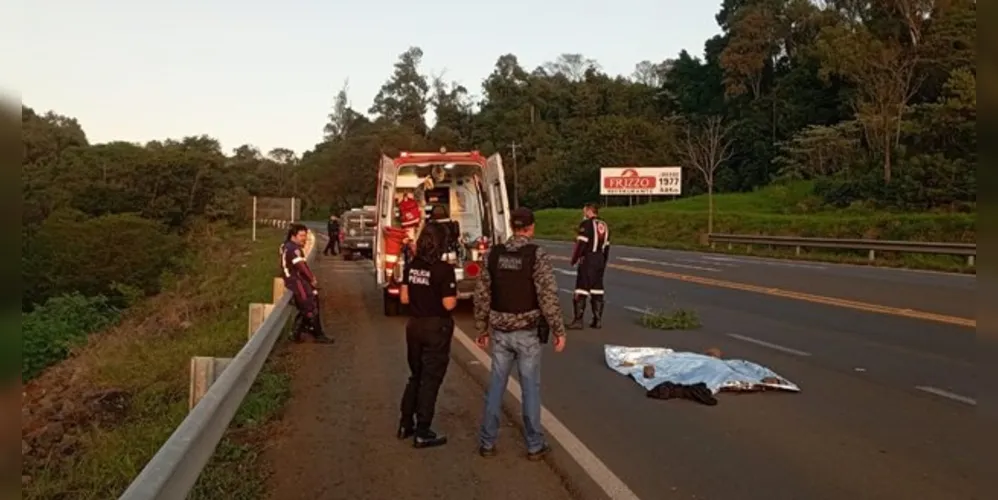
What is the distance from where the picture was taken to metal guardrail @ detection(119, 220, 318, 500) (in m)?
4.05

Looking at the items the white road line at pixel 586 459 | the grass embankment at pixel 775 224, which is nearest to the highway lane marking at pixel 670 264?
the grass embankment at pixel 775 224

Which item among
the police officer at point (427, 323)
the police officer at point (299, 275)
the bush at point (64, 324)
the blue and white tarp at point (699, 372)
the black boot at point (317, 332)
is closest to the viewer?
the police officer at point (427, 323)

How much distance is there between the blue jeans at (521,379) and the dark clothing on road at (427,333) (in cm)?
51

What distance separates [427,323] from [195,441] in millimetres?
2720

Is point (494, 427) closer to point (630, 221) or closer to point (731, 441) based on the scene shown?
point (731, 441)

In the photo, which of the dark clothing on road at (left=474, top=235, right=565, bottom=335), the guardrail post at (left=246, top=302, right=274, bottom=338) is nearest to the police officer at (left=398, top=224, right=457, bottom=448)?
the dark clothing on road at (left=474, top=235, right=565, bottom=335)

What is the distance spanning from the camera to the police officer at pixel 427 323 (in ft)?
24.3

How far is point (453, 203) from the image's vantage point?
704 inches

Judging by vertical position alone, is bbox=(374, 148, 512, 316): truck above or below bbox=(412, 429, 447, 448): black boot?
above

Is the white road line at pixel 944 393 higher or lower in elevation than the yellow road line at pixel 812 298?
lower

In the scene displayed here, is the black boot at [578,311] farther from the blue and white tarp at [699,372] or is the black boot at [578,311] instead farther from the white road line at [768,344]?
the blue and white tarp at [699,372]

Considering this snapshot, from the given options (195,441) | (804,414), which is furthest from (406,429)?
(804,414)

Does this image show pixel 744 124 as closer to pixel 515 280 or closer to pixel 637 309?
pixel 637 309

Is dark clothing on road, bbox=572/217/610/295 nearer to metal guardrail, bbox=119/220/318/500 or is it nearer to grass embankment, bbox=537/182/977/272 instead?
metal guardrail, bbox=119/220/318/500
